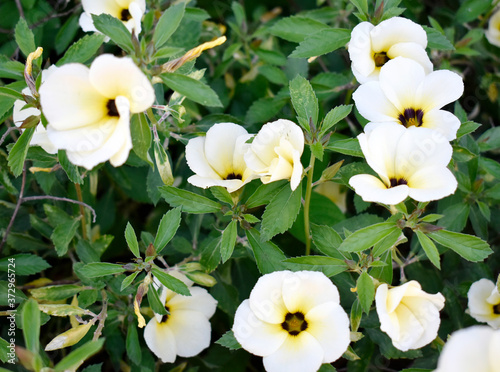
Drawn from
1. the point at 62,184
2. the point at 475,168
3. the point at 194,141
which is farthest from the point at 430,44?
the point at 62,184

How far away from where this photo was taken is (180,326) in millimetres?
1386

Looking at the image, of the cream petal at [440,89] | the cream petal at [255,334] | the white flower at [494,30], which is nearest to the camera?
the cream petal at [255,334]

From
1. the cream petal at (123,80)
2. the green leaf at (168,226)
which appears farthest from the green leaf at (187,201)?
the cream petal at (123,80)

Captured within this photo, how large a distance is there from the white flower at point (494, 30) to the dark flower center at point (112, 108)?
4.88 feet

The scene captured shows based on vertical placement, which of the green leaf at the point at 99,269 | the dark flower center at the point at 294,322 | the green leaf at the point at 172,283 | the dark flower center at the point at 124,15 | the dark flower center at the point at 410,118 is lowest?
the dark flower center at the point at 294,322

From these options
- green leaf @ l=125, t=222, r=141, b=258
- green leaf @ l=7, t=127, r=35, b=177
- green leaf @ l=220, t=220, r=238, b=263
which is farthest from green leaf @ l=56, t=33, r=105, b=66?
green leaf @ l=220, t=220, r=238, b=263

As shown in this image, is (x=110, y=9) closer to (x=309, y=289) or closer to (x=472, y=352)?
(x=309, y=289)

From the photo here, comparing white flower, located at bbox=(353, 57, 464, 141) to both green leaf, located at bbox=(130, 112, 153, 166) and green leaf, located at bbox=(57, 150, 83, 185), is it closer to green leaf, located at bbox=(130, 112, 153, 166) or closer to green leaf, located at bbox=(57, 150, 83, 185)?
green leaf, located at bbox=(130, 112, 153, 166)

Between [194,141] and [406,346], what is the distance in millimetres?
687

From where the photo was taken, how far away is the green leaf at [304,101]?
127 centimetres

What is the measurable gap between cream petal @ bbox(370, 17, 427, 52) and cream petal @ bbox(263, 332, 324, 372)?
748mm

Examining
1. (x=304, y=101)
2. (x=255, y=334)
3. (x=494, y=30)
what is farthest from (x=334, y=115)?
(x=494, y=30)

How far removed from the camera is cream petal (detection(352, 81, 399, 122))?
3.97ft

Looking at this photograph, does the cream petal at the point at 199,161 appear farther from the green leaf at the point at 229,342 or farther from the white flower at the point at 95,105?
the green leaf at the point at 229,342
